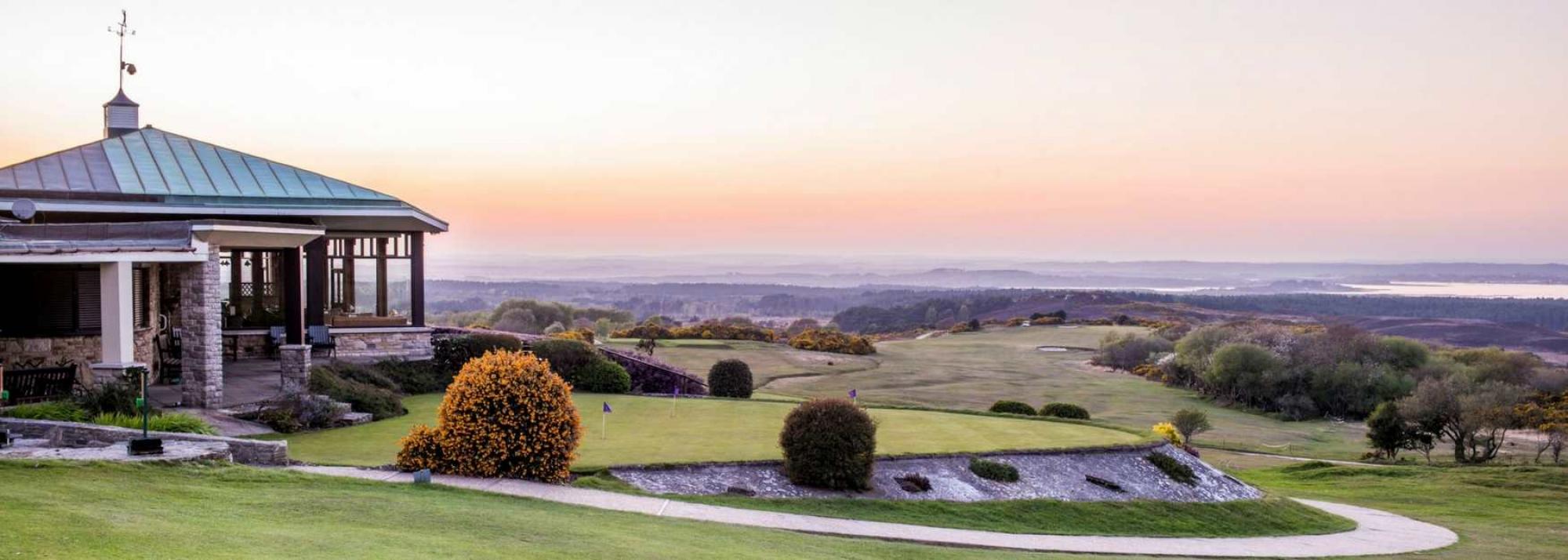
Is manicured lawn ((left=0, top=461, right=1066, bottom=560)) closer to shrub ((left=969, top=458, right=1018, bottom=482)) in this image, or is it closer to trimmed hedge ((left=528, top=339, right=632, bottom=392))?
shrub ((left=969, top=458, right=1018, bottom=482))

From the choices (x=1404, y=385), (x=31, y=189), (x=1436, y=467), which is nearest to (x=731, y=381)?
(x=31, y=189)

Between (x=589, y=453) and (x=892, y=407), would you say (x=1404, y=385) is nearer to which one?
(x=892, y=407)

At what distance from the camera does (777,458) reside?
15531 mm

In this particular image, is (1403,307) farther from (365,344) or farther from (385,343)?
(365,344)

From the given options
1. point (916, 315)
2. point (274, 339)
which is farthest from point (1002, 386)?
point (916, 315)

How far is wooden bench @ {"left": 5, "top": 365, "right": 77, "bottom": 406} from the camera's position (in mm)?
15539

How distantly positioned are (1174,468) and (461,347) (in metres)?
15.6

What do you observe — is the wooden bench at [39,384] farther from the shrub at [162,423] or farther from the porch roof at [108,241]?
the shrub at [162,423]

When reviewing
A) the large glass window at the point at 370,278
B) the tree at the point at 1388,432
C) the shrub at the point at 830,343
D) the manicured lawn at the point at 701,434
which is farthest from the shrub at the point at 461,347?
the shrub at the point at 830,343

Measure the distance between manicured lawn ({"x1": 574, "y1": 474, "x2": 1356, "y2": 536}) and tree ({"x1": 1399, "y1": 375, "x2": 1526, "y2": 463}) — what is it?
68.5ft

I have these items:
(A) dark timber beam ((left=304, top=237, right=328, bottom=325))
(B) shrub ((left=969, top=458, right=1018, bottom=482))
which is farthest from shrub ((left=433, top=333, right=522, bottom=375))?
(B) shrub ((left=969, top=458, right=1018, bottom=482))

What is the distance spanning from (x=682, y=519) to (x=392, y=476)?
3718 mm

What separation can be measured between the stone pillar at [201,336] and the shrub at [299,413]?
2.93 ft

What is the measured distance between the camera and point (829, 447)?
14656mm
